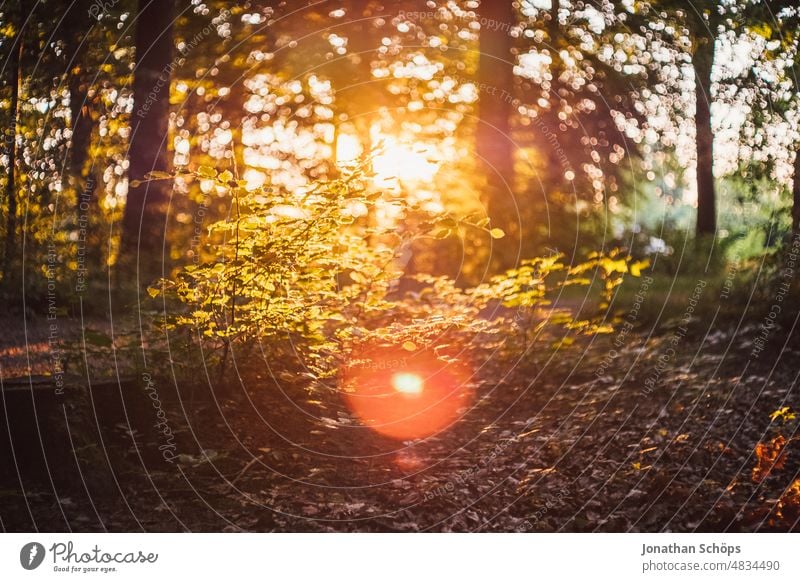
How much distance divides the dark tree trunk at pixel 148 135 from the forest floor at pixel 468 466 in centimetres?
164

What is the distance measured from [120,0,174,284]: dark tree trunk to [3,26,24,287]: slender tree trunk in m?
0.89

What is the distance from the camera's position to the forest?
462 centimetres

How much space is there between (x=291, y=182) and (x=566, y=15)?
391 centimetres

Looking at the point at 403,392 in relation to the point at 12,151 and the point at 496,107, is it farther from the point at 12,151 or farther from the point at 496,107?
the point at 12,151

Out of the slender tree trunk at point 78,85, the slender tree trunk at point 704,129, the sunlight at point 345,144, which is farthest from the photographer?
the sunlight at point 345,144

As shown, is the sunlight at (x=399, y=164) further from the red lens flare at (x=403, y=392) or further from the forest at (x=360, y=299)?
the red lens flare at (x=403, y=392)

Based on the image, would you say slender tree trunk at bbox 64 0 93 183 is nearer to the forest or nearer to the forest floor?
the forest

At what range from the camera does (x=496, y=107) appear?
7.61 metres

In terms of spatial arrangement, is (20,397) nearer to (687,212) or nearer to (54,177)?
(54,177)

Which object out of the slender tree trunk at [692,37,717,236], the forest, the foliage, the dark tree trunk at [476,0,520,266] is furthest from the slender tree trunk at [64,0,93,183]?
the slender tree trunk at [692,37,717,236]

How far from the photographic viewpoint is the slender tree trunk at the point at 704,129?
5875 millimetres

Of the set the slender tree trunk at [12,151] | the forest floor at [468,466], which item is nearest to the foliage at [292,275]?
the forest floor at [468,466]

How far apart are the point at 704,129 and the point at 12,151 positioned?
617cm

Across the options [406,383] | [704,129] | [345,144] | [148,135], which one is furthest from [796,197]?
[148,135]
